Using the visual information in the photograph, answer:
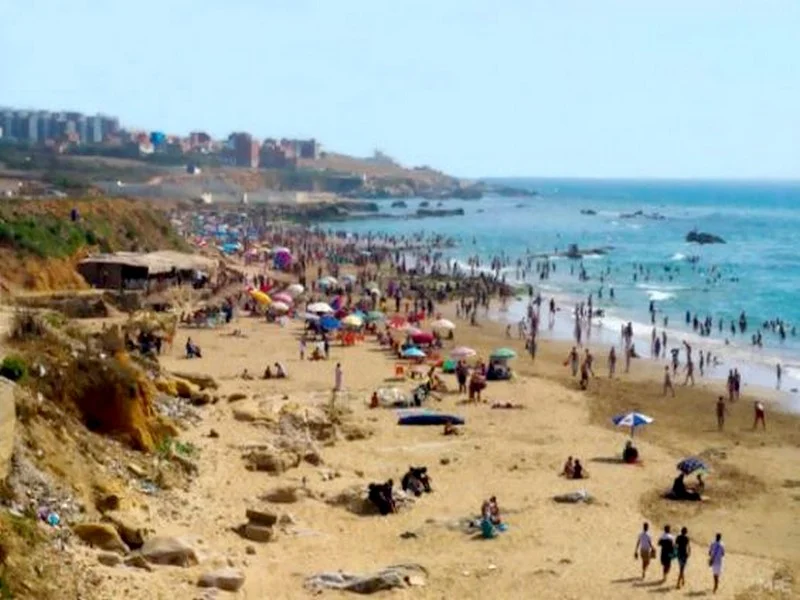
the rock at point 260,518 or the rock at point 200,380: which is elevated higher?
the rock at point 200,380

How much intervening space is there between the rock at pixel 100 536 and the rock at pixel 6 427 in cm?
117

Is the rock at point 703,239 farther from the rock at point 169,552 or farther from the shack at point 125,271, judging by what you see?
the rock at point 169,552

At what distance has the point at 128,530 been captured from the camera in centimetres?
1491

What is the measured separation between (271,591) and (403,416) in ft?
39.3

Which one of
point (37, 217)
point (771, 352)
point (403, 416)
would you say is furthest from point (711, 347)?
point (37, 217)

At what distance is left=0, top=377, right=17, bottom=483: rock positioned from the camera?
45.9ft

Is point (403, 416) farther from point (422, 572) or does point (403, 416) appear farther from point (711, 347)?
point (711, 347)

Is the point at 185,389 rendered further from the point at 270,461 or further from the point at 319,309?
the point at 319,309

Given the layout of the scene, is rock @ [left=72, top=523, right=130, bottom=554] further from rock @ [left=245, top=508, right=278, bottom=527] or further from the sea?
the sea

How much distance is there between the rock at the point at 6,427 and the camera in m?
14.0

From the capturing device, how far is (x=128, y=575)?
1373 cm

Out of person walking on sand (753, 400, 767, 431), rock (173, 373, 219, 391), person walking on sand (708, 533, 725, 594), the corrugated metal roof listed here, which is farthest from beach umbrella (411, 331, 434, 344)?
person walking on sand (708, 533, 725, 594)

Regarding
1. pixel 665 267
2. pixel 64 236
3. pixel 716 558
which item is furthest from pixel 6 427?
pixel 665 267

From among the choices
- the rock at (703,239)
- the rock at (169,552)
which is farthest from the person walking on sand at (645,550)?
the rock at (703,239)
